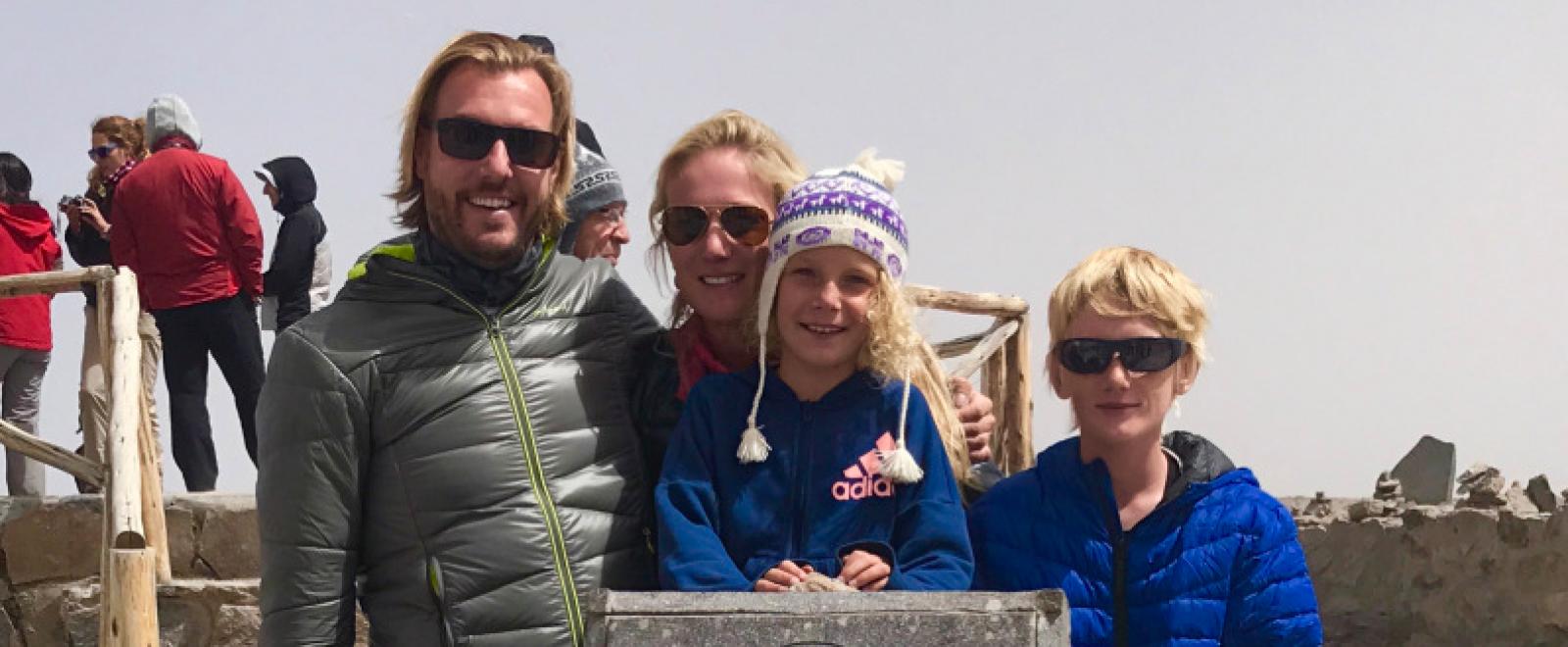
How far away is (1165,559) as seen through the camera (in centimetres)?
309

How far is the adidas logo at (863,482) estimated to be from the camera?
116 inches

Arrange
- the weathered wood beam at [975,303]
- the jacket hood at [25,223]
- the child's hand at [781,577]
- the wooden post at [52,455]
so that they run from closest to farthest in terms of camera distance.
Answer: the child's hand at [781,577], the wooden post at [52,455], the weathered wood beam at [975,303], the jacket hood at [25,223]

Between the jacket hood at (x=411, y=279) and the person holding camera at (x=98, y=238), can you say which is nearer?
the jacket hood at (x=411, y=279)

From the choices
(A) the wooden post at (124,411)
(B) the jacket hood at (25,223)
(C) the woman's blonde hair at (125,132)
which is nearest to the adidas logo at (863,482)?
(A) the wooden post at (124,411)

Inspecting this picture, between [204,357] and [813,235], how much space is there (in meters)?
5.11

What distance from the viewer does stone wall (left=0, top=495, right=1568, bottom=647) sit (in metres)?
7.41

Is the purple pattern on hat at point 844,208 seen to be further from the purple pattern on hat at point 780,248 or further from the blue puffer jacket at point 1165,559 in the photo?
the blue puffer jacket at point 1165,559

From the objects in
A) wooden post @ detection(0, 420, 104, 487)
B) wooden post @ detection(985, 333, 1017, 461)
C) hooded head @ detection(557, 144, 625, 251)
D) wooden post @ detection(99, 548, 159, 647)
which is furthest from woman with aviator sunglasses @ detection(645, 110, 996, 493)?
wooden post @ detection(985, 333, 1017, 461)

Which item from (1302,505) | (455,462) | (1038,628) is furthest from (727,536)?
(1302,505)

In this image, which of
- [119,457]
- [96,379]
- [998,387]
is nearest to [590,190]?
[119,457]

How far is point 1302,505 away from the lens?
8.48 m

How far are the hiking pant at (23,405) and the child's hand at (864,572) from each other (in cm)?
626

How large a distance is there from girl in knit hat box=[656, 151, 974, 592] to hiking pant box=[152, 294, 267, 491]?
4.84 metres

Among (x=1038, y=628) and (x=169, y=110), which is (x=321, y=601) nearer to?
(x=1038, y=628)
